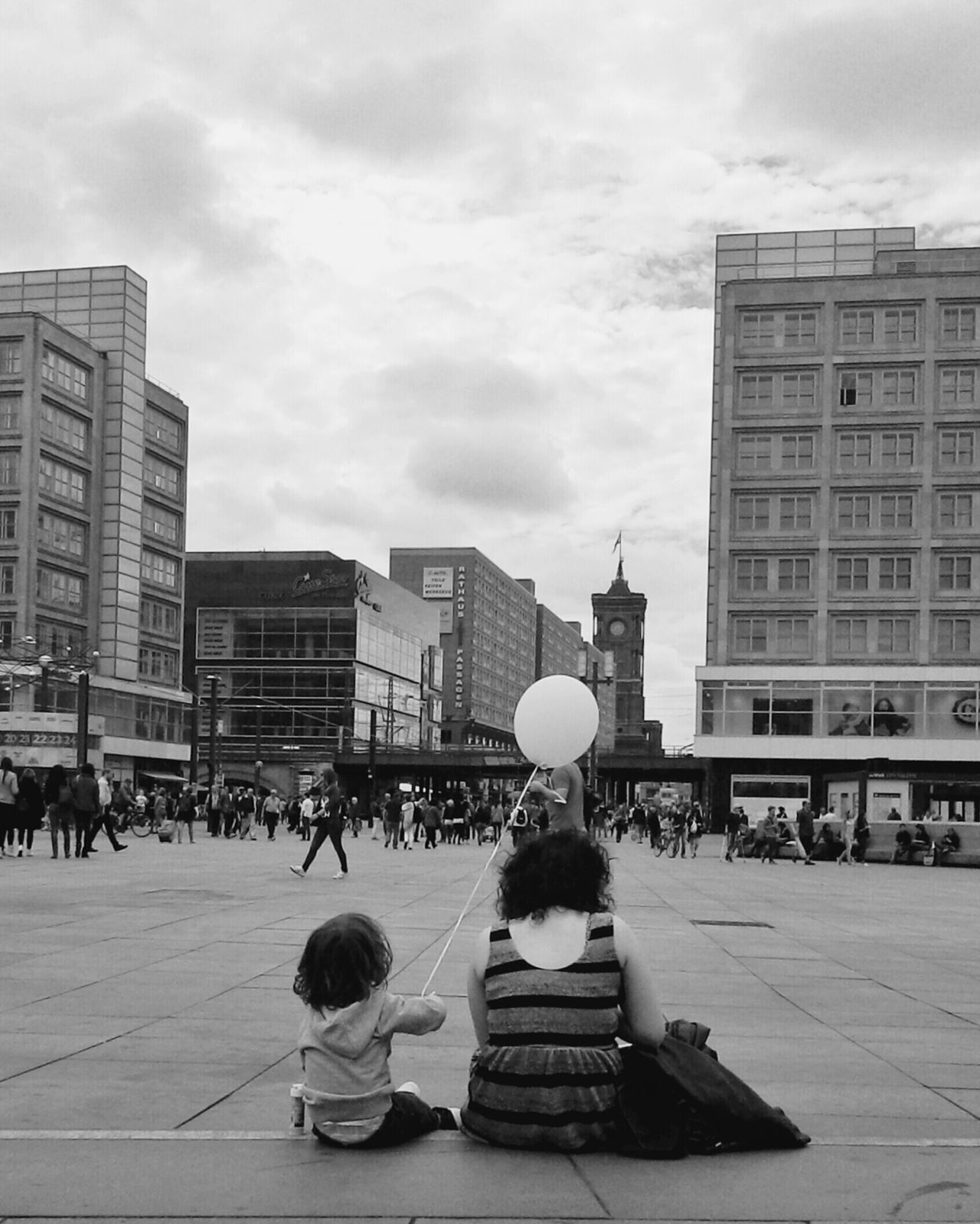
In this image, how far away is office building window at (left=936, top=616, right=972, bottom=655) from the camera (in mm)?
74750

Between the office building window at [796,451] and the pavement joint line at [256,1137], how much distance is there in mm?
73240

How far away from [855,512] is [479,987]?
73601 millimetres

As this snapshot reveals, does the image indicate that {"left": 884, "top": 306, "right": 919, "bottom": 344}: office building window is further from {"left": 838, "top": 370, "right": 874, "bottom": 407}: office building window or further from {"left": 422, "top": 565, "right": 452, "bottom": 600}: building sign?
{"left": 422, "top": 565, "right": 452, "bottom": 600}: building sign

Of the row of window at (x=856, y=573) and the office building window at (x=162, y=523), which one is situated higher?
the office building window at (x=162, y=523)

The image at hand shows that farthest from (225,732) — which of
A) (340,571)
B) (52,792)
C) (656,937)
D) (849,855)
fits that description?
(656,937)

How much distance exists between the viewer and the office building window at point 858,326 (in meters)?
77.4

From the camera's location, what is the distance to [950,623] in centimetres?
7500

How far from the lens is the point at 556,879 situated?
17.4ft

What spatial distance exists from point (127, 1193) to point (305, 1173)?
0.62 metres

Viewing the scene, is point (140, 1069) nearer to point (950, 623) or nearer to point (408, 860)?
point (408, 860)

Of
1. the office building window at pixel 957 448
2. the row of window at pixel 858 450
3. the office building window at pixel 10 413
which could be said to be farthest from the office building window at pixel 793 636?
the office building window at pixel 10 413

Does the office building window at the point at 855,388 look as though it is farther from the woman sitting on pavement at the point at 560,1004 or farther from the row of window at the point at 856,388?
the woman sitting on pavement at the point at 560,1004

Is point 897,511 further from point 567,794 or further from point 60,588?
point 567,794

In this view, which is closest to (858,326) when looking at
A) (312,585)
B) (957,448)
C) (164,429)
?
(957,448)
